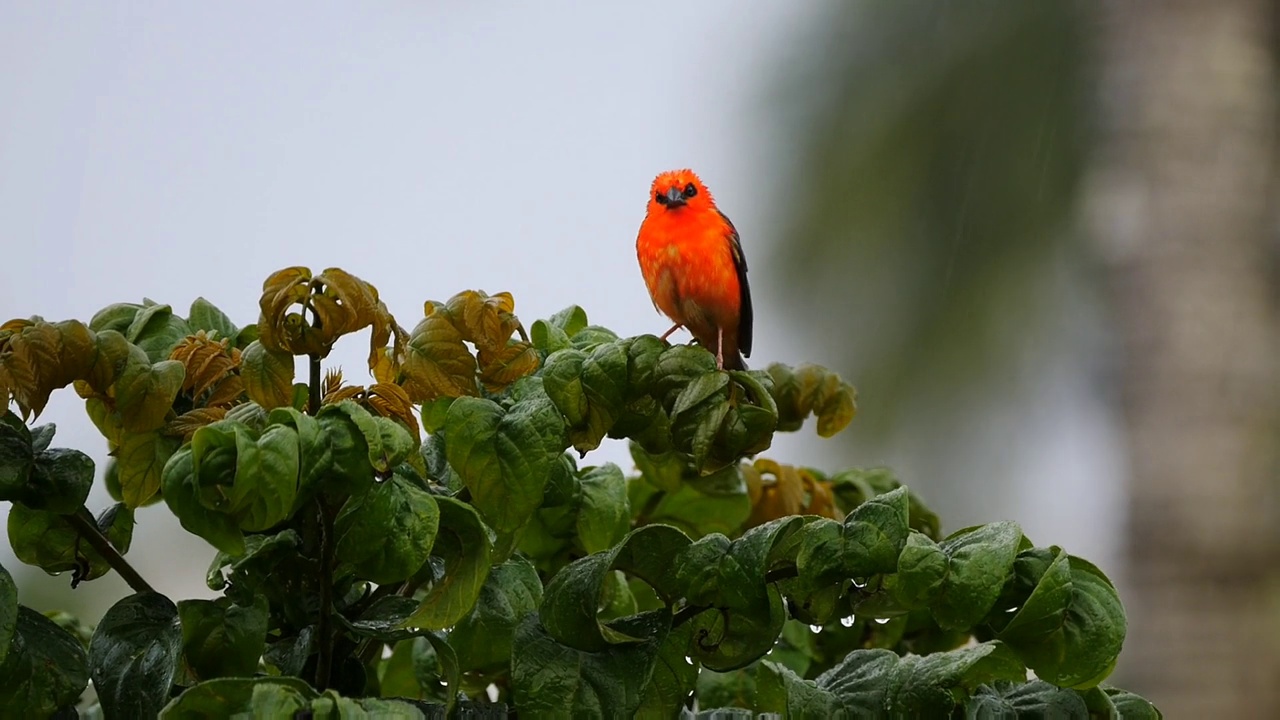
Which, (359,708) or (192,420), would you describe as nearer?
(359,708)

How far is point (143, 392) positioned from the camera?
669 millimetres

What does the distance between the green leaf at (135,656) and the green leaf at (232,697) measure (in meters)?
0.11

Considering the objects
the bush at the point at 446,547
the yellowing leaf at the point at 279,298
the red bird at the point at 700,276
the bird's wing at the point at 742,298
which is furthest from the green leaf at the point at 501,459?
the bird's wing at the point at 742,298

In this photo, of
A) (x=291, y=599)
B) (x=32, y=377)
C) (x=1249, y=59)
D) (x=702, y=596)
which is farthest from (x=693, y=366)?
(x=1249, y=59)

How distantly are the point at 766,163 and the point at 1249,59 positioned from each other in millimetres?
2719

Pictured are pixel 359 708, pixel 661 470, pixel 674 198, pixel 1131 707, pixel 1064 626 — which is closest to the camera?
pixel 359 708

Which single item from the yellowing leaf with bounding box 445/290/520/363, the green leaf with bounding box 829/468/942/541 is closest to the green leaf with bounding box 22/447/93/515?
→ the yellowing leaf with bounding box 445/290/520/363

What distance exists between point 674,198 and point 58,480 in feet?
2.50

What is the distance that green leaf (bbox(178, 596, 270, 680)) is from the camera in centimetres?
64

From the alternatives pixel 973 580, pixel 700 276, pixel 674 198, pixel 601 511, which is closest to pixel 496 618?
pixel 601 511

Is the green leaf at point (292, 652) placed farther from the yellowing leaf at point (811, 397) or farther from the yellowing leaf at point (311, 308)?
the yellowing leaf at point (811, 397)

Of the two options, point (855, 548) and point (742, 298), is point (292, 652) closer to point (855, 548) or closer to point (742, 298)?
point (855, 548)

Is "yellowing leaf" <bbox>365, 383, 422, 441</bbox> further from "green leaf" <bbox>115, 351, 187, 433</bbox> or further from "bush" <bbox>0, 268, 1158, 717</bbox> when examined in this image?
"green leaf" <bbox>115, 351, 187, 433</bbox>

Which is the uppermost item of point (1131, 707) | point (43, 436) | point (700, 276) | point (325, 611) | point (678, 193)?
point (678, 193)
